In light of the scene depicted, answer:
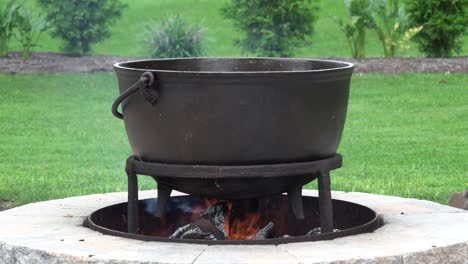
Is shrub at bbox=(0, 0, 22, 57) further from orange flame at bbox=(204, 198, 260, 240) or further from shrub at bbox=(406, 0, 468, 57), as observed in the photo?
orange flame at bbox=(204, 198, 260, 240)

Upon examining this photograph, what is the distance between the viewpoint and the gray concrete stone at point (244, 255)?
3.41 metres

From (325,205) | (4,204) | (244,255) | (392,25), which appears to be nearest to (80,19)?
(392,25)

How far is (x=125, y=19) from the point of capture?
1736cm

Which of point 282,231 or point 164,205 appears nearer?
point 164,205

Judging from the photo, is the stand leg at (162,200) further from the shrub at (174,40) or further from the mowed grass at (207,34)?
the mowed grass at (207,34)

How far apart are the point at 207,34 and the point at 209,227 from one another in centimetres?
1158

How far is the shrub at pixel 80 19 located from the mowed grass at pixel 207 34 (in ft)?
1.82

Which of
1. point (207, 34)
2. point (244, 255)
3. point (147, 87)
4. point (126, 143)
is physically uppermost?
point (147, 87)

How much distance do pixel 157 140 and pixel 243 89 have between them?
457 millimetres

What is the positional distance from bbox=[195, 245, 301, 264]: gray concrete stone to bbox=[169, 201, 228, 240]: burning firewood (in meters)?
0.46

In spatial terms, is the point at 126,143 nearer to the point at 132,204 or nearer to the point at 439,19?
the point at 132,204

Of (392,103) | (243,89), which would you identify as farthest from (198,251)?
(392,103)

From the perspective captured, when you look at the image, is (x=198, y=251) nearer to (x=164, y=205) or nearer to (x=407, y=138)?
(x=164, y=205)

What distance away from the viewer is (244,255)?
3.50m
